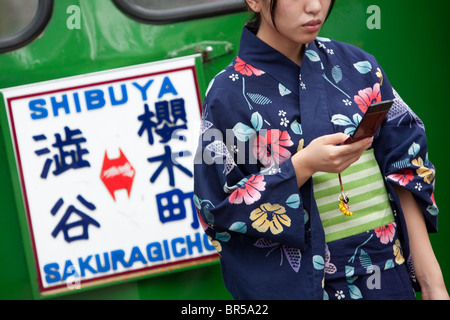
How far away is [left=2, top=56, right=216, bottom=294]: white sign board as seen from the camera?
1.81m

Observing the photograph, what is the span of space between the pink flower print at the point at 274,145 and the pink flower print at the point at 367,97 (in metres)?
0.20

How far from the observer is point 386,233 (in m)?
1.18

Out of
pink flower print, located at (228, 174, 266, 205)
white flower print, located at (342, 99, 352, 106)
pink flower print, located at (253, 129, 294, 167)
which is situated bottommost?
pink flower print, located at (228, 174, 266, 205)

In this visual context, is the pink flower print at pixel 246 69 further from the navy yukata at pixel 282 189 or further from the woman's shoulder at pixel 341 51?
the woman's shoulder at pixel 341 51

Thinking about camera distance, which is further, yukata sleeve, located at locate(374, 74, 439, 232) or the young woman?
yukata sleeve, located at locate(374, 74, 439, 232)

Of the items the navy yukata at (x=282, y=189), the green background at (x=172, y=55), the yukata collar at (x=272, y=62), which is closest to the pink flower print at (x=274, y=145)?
the navy yukata at (x=282, y=189)

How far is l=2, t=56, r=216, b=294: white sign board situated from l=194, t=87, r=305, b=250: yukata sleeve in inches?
26.7

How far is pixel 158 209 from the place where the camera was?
1834 mm

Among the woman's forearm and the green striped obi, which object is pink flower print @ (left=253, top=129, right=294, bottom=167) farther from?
the woman's forearm

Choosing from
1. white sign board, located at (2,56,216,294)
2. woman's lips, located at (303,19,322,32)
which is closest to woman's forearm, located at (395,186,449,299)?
woman's lips, located at (303,19,322,32)

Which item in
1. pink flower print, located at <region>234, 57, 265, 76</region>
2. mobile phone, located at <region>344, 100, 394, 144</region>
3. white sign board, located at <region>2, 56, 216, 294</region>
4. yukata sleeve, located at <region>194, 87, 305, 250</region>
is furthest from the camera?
white sign board, located at <region>2, 56, 216, 294</region>

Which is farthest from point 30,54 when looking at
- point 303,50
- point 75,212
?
point 303,50

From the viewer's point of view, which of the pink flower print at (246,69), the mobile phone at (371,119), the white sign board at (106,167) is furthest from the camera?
the white sign board at (106,167)

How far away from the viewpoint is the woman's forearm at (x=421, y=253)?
1.25m
